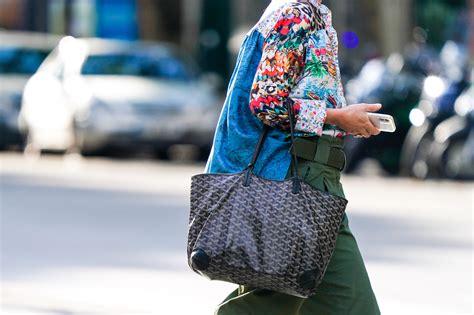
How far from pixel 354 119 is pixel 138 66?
15.5 metres

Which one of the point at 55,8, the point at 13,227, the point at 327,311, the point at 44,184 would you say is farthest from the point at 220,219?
the point at 55,8

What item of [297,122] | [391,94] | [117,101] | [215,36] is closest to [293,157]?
[297,122]

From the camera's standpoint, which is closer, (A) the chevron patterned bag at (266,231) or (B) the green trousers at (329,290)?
(A) the chevron patterned bag at (266,231)

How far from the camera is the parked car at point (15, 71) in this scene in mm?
20312

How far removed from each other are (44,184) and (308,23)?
424 inches

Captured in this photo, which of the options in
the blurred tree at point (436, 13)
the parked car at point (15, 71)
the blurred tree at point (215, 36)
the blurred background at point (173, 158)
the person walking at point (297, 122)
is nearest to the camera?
the person walking at point (297, 122)

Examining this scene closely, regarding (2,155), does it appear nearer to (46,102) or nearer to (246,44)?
(46,102)

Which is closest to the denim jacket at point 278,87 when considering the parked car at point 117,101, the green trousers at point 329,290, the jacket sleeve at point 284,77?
the jacket sleeve at point 284,77

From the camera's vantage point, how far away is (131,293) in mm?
8070

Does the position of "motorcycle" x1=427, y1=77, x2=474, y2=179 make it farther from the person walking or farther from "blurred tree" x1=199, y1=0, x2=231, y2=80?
the person walking

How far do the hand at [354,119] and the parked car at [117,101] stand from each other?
14310mm

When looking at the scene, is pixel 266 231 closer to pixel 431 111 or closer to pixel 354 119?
pixel 354 119

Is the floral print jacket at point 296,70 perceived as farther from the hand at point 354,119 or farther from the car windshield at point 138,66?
the car windshield at point 138,66

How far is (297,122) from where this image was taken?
14.6 ft
